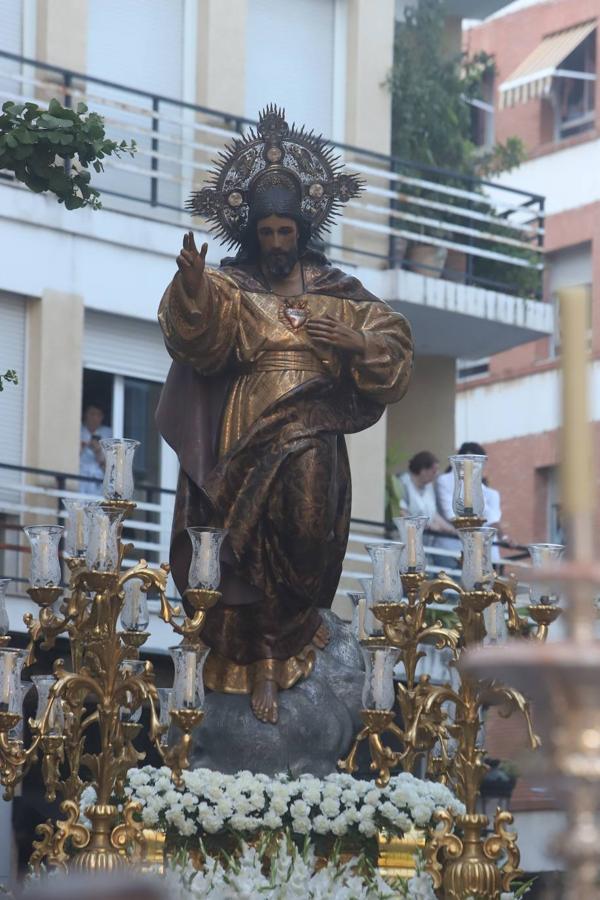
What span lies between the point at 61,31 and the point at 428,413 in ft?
20.7

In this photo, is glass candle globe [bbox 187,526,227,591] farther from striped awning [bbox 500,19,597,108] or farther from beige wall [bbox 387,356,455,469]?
striped awning [bbox 500,19,597,108]

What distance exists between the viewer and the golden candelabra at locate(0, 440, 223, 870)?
909 cm

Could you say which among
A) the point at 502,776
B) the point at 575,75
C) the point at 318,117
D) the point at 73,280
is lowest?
the point at 502,776

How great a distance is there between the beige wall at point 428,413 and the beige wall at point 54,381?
5.14 meters

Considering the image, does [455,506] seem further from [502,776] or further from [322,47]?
[322,47]

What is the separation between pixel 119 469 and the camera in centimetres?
974

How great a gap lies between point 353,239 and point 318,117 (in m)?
1.26

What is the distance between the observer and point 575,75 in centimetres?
3378

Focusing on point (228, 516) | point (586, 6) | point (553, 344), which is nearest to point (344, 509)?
point (228, 516)

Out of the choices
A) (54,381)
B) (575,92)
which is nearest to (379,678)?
(54,381)

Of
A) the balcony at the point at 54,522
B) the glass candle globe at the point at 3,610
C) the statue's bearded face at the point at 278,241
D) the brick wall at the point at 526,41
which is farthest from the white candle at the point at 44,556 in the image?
the brick wall at the point at 526,41

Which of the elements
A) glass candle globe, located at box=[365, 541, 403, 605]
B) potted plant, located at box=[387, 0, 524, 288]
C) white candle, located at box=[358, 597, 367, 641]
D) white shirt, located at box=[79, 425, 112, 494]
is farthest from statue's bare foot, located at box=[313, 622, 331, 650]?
potted plant, located at box=[387, 0, 524, 288]

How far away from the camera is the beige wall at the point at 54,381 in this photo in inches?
844

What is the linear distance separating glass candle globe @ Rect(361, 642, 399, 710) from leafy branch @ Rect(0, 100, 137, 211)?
2.83m
